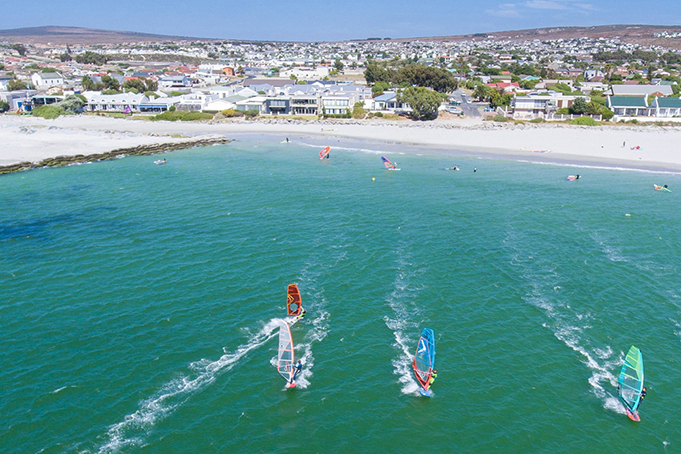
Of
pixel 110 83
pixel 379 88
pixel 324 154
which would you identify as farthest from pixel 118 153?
pixel 110 83

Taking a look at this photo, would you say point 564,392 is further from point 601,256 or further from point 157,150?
point 157,150

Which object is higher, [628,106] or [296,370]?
[628,106]

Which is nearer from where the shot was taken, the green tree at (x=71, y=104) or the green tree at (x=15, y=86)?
the green tree at (x=71, y=104)

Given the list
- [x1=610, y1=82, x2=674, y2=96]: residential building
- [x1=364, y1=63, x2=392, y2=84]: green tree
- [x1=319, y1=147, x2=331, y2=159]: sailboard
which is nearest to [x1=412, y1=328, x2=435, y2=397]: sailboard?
[x1=319, y1=147, x2=331, y2=159]: sailboard

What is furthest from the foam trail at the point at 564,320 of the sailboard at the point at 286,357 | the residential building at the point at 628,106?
the residential building at the point at 628,106

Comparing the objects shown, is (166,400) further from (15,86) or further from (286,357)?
(15,86)

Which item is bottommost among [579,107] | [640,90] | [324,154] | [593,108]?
[324,154]

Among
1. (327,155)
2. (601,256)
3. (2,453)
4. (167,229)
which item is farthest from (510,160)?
(2,453)

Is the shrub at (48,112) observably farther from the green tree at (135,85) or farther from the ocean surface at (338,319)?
the ocean surface at (338,319)
